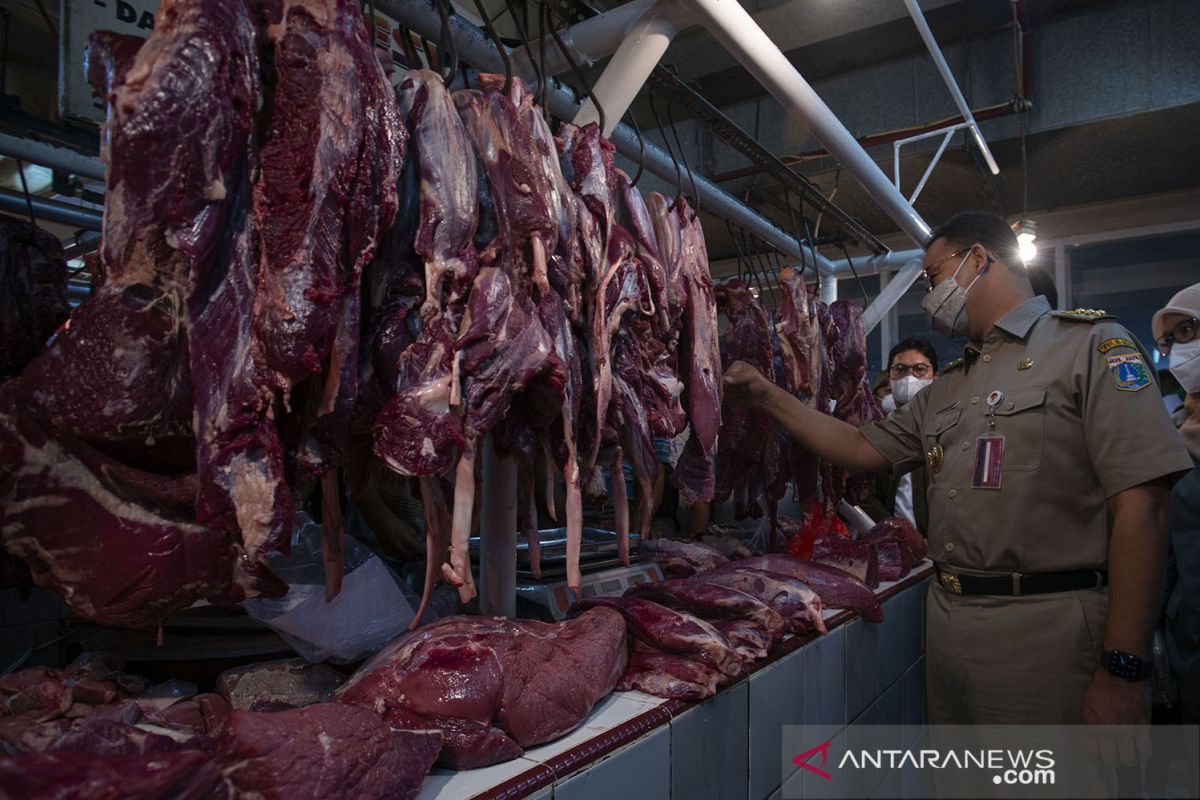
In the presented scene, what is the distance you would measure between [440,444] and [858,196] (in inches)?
278

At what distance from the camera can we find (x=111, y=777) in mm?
1052

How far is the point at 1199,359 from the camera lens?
3268mm

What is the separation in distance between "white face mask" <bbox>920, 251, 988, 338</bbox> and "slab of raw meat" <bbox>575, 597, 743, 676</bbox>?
5.13 feet

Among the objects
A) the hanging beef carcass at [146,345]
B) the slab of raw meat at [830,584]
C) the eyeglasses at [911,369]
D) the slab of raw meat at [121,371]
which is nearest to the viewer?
the hanging beef carcass at [146,345]

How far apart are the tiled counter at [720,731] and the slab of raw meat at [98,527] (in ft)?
2.16

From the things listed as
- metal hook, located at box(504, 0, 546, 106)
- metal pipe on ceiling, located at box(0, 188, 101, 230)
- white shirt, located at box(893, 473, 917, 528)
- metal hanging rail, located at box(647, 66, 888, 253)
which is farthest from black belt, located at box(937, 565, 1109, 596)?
metal pipe on ceiling, located at box(0, 188, 101, 230)

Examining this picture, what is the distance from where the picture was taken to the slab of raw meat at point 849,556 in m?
3.74

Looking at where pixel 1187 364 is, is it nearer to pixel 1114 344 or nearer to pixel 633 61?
pixel 1114 344

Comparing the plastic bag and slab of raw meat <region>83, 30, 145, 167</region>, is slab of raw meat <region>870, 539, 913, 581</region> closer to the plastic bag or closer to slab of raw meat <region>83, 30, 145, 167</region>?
the plastic bag

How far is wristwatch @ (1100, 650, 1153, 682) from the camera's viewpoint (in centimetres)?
223

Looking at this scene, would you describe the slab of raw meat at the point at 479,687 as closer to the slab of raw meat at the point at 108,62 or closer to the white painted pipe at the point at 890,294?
the slab of raw meat at the point at 108,62

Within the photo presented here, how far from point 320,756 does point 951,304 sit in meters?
2.64

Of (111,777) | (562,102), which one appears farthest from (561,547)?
(111,777)

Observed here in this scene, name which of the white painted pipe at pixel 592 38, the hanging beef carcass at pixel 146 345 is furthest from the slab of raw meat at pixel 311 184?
the white painted pipe at pixel 592 38
